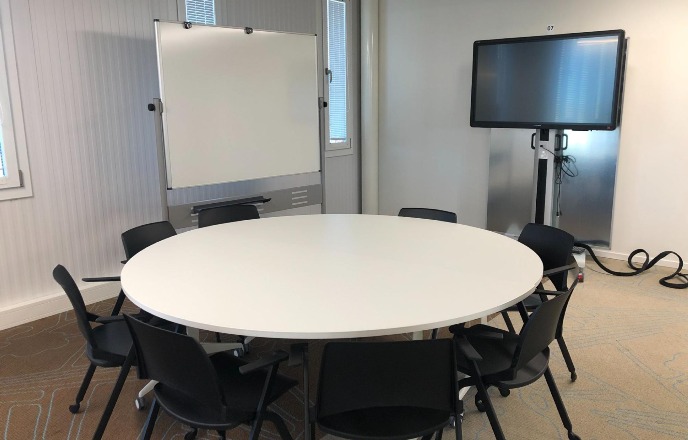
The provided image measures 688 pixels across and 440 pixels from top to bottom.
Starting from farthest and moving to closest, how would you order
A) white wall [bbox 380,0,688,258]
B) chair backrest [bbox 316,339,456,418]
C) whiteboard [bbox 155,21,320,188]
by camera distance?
white wall [bbox 380,0,688,258], whiteboard [bbox 155,21,320,188], chair backrest [bbox 316,339,456,418]

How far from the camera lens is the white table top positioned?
1914mm

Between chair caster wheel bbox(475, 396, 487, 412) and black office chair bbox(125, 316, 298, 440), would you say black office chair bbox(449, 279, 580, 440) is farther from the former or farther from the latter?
black office chair bbox(125, 316, 298, 440)

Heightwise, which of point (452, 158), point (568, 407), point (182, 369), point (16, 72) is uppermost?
point (16, 72)

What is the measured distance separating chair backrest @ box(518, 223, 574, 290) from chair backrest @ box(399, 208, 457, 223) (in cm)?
55

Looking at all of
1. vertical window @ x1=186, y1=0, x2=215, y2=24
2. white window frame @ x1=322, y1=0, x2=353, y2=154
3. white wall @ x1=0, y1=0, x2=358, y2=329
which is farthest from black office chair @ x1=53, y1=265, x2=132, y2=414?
white window frame @ x1=322, y1=0, x2=353, y2=154

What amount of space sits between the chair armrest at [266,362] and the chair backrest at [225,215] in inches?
77.4

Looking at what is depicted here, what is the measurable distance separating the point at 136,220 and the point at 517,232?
3.68m

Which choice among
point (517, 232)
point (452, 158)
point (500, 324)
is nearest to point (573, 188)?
point (517, 232)

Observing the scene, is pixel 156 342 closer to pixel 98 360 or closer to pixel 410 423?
pixel 98 360

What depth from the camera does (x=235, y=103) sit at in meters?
4.41

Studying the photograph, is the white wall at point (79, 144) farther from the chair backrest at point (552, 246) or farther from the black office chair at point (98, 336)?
the chair backrest at point (552, 246)

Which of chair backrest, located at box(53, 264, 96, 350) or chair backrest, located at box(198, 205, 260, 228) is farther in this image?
chair backrest, located at box(198, 205, 260, 228)

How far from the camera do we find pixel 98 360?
92.3 inches

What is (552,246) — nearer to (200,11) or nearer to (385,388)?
(385,388)
